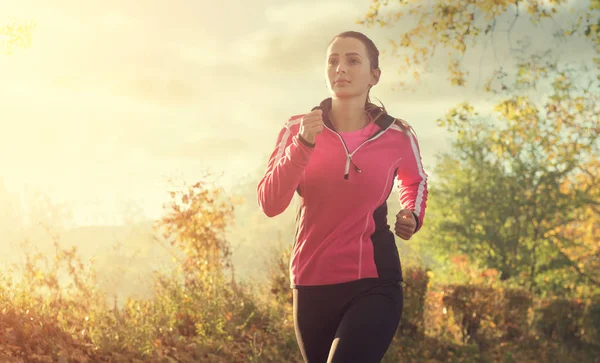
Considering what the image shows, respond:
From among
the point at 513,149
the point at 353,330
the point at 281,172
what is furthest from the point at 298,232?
the point at 513,149

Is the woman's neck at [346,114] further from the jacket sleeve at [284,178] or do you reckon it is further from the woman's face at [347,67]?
the jacket sleeve at [284,178]

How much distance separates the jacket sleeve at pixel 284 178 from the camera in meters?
3.08

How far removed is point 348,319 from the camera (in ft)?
10.0

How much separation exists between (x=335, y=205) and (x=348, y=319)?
1.78ft

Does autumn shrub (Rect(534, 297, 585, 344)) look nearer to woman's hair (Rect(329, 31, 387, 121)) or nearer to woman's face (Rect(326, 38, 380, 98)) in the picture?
woman's hair (Rect(329, 31, 387, 121))

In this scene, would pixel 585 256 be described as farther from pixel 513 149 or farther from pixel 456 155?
pixel 456 155

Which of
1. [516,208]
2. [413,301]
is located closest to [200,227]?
[413,301]

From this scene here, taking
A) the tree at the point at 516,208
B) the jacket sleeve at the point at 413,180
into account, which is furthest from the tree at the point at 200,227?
the tree at the point at 516,208

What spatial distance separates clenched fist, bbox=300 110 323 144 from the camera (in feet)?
10.0

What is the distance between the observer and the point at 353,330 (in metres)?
3.00

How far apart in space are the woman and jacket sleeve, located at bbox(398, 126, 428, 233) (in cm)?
6

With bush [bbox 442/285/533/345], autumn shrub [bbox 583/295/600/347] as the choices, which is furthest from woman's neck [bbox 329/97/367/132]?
autumn shrub [bbox 583/295/600/347]

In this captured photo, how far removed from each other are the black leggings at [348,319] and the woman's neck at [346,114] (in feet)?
2.70

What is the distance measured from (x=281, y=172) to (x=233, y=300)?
5.74m
